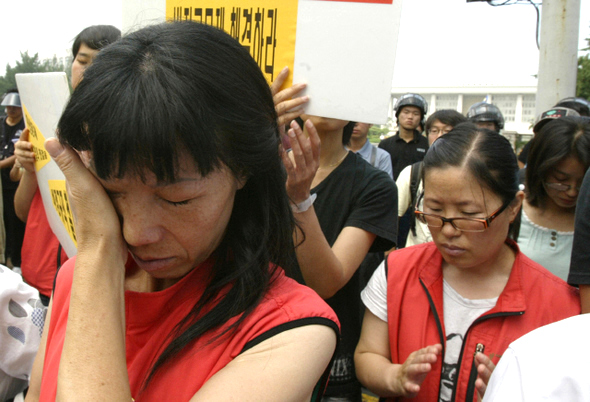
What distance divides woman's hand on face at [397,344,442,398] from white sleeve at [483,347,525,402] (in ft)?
1.69

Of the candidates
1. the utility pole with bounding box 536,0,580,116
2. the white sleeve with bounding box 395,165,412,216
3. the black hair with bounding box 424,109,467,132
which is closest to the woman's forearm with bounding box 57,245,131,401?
the white sleeve with bounding box 395,165,412,216

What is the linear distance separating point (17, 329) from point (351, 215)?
1.32 m

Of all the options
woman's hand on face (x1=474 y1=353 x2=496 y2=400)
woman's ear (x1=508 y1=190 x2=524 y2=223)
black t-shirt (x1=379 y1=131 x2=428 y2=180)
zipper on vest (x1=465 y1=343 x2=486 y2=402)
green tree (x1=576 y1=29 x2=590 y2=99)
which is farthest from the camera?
green tree (x1=576 y1=29 x2=590 y2=99)

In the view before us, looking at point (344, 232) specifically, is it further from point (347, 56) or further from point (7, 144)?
point (7, 144)

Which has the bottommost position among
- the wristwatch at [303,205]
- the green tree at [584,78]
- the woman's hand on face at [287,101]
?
the wristwatch at [303,205]

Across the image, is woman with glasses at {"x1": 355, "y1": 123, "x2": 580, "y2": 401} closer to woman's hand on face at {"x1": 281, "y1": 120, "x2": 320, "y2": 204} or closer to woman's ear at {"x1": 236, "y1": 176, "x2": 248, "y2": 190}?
woman's hand on face at {"x1": 281, "y1": 120, "x2": 320, "y2": 204}

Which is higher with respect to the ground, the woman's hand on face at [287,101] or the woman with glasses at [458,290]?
the woman's hand on face at [287,101]

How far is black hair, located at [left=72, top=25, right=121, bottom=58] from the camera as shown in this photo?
254 cm

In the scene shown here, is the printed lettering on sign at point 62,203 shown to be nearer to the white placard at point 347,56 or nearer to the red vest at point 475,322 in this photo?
the white placard at point 347,56

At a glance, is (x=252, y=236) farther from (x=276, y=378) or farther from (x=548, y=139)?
(x=548, y=139)

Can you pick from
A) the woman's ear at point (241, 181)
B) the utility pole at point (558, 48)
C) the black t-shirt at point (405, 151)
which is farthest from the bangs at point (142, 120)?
the utility pole at point (558, 48)

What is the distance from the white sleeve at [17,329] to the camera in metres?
1.86

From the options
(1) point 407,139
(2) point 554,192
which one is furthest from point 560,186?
(1) point 407,139

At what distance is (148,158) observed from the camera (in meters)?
1.00
